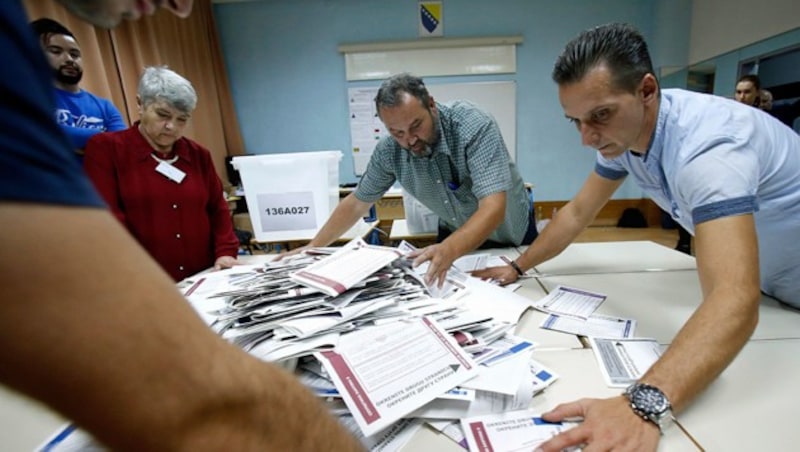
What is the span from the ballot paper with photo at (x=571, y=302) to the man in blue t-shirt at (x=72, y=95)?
6.18 feet

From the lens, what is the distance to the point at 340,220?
1.54 m

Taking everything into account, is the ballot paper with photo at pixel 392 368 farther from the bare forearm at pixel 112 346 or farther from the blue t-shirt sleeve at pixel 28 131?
the blue t-shirt sleeve at pixel 28 131

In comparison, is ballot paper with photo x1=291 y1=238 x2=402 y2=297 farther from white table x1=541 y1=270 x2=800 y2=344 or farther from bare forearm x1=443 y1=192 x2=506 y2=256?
white table x1=541 y1=270 x2=800 y2=344

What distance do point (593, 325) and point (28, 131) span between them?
0.94 metres

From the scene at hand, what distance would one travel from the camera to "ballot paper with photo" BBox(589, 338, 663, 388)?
0.64 m

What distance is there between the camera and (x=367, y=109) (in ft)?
14.8

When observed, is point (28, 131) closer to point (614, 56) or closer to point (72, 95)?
point (614, 56)

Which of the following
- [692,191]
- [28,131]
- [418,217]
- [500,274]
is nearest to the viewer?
[28,131]

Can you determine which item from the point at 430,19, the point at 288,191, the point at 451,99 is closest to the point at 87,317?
the point at 288,191

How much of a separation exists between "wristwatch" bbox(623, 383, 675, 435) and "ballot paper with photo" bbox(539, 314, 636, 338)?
0.25m

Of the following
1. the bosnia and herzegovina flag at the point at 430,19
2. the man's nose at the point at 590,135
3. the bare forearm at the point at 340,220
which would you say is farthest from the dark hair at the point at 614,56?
the bosnia and herzegovina flag at the point at 430,19

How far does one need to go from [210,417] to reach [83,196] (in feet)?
0.50

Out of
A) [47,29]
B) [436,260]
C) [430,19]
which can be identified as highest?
[430,19]

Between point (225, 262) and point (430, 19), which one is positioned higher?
point (430, 19)
